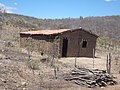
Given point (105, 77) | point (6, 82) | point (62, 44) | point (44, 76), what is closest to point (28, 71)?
point (44, 76)

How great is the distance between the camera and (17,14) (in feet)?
293

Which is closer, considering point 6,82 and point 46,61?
point 6,82

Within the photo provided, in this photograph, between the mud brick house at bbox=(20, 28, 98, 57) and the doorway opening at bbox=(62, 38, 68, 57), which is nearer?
the mud brick house at bbox=(20, 28, 98, 57)

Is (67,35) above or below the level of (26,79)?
above

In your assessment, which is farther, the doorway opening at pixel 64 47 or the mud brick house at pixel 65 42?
the doorway opening at pixel 64 47

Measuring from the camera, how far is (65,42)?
103 feet

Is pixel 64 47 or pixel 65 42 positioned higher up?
pixel 65 42

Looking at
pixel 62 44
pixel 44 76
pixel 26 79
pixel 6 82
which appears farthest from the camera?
pixel 62 44

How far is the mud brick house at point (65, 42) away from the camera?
97.3 feet

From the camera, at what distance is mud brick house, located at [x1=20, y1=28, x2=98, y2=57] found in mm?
29656

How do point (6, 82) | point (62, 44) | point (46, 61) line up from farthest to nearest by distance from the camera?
1. point (62, 44)
2. point (46, 61)
3. point (6, 82)

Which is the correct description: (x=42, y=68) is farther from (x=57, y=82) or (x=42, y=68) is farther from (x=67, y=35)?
(x=67, y=35)

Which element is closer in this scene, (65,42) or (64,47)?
(64,47)

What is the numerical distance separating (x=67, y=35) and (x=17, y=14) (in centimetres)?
6060
